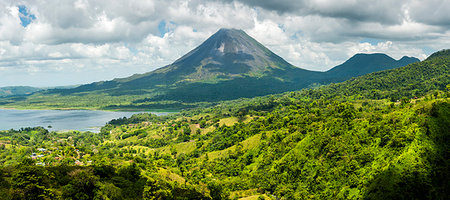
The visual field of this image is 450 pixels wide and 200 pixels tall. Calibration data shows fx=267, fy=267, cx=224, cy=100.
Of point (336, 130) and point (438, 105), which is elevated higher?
point (438, 105)

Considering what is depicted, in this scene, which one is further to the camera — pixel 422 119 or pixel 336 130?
pixel 336 130

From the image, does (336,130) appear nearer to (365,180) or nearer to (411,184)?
(365,180)

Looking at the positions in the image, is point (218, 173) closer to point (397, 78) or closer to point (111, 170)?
point (111, 170)

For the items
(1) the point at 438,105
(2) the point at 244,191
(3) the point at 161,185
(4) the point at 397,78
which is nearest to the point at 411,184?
(1) the point at 438,105

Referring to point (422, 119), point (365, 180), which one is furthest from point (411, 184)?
point (422, 119)

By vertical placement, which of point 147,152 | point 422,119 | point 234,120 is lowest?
point 147,152

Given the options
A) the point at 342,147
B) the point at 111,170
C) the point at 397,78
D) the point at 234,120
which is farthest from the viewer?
the point at 397,78

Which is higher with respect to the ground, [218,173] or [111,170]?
[111,170]

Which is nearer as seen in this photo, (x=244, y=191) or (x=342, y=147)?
(x=342, y=147)

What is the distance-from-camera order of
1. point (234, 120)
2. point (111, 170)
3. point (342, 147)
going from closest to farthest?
point (111, 170) < point (342, 147) < point (234, 120)
